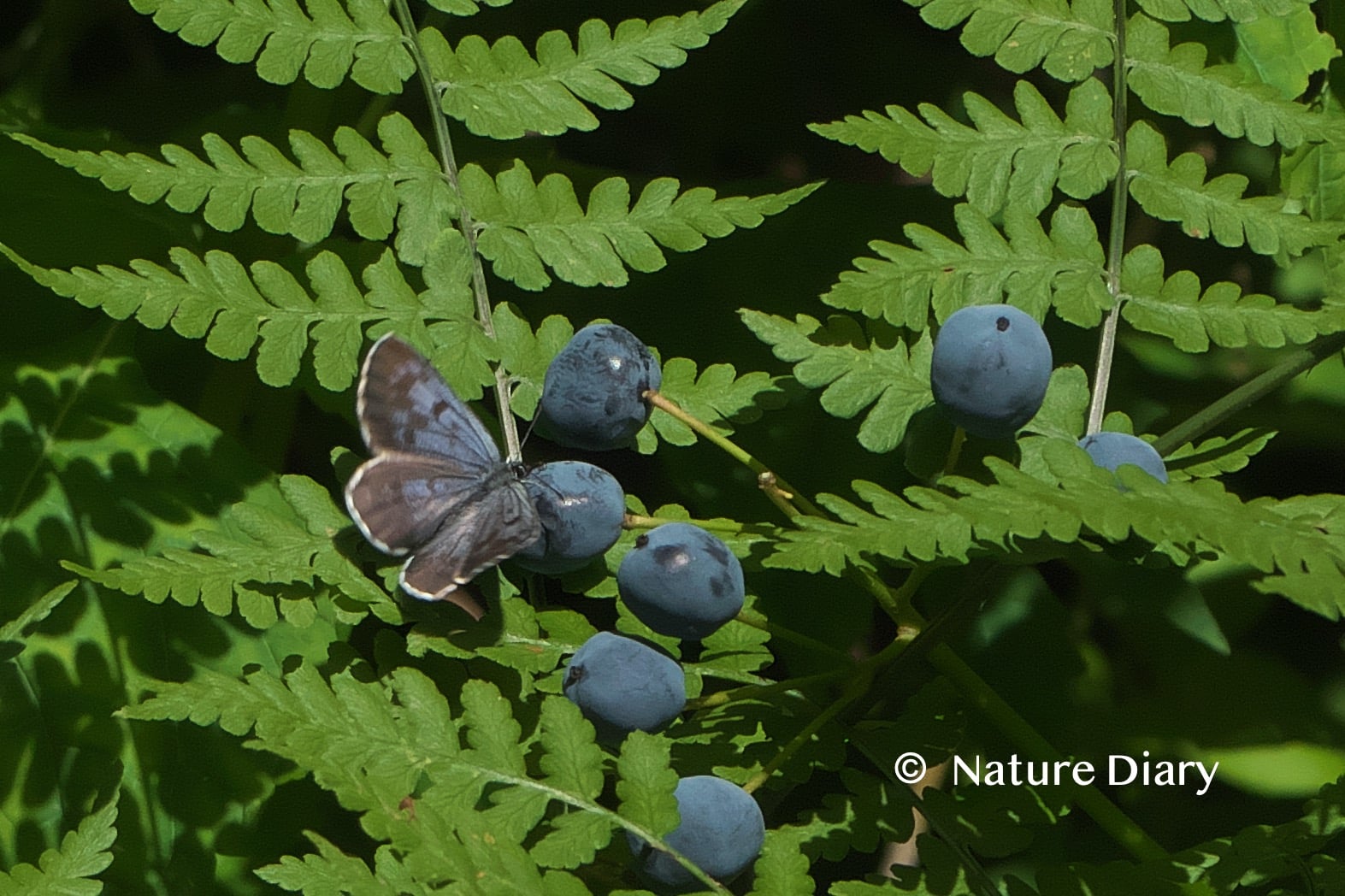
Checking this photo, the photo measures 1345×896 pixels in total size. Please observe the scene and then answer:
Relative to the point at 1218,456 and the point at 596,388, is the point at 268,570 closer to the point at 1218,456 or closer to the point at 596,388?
the point at 596,388

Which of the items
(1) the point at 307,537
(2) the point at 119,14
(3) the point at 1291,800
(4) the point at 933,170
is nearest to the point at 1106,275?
(4) the point at 933,170

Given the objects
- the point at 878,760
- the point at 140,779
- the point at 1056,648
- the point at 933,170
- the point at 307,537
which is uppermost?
the point at 933,170

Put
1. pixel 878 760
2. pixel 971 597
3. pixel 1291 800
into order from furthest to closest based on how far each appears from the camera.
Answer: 1. pixel 1291 800
2. pixel 878 760
3. pixel 971 597

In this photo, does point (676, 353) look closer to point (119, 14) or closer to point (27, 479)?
point (27, 479)

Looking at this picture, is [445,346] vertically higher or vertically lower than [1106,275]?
lower

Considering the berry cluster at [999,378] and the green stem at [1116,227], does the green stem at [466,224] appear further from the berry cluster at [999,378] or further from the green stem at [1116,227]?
the green stem at [1116,227]

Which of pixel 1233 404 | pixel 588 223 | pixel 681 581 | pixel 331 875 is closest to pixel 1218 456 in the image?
pixel 1233 404

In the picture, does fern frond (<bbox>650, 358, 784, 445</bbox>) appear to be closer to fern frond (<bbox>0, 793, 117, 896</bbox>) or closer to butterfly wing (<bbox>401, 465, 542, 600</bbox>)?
butterfly wing (<bbox>401, 465, 542, 600</bbox>)

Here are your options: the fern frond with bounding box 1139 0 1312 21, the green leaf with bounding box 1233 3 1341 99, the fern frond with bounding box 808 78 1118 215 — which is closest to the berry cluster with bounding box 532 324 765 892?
the fern frond with bounding box 808 78 1118 215
